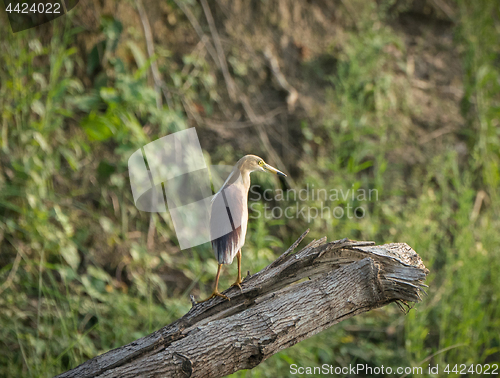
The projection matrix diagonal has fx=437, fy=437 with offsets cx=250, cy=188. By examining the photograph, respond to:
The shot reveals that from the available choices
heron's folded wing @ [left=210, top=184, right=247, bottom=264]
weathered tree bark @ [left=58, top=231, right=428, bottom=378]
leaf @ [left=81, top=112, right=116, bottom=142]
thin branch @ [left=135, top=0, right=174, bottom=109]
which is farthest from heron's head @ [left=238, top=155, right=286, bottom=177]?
thin branch @ [left=135, top=0, right=174, bottom=109]

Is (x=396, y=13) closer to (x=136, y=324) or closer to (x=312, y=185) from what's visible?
(x=312, y=185)

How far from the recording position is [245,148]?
3.57m

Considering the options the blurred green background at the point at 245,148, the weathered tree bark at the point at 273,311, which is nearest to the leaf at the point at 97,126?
the blurred green background at the point at 245,148

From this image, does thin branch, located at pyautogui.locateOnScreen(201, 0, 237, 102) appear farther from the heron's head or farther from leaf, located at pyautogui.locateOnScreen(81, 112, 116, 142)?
the heron's head

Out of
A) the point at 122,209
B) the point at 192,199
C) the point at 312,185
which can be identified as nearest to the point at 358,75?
the point at 312,185

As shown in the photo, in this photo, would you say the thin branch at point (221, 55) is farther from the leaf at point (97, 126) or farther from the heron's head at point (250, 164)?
the heron's head at point (250, 164)

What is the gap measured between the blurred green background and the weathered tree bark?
0.55 meters

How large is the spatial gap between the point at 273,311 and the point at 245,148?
229 cm

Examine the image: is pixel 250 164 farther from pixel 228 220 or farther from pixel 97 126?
pixel 97 126

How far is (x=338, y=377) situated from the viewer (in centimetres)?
272

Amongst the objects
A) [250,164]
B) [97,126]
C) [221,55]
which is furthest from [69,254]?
[221,55]

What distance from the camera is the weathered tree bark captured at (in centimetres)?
135

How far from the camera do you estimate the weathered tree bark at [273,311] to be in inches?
53.0

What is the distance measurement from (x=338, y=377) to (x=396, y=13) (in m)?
3.46
